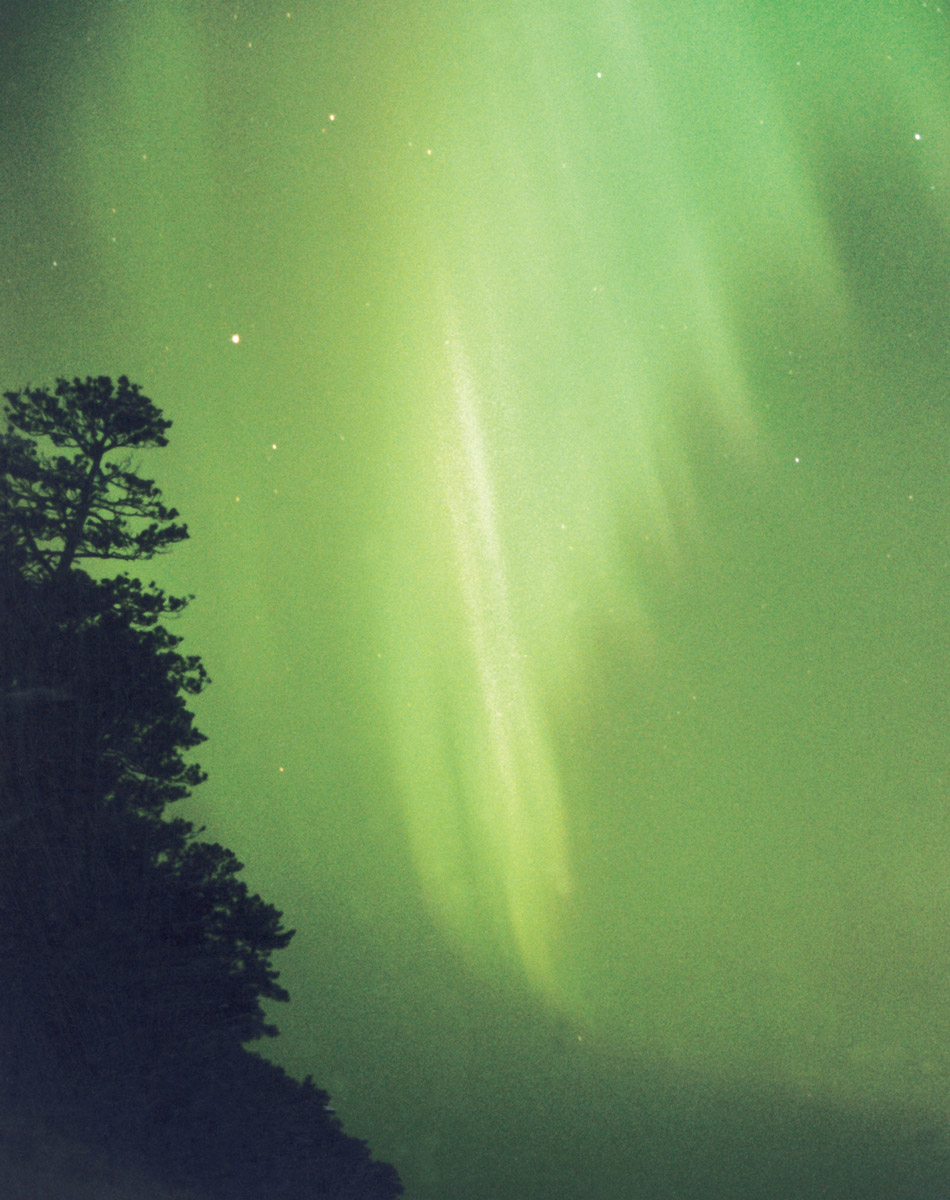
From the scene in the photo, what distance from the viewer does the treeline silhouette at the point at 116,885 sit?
1.37 metres

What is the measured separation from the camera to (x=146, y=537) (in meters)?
1.63

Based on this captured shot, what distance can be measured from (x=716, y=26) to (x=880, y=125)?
493 mm

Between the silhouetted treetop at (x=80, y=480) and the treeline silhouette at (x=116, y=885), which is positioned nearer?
the treeline silhouette at (x=116, y=885)

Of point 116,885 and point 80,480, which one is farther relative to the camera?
point 80,480

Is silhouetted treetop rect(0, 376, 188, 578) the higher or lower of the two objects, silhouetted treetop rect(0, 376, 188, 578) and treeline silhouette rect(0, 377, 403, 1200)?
the higher

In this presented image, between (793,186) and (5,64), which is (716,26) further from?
(5,64)

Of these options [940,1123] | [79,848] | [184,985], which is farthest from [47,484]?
[940,1123]

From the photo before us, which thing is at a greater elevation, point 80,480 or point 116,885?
point 80,480

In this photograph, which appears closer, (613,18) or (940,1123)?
(940,1123)

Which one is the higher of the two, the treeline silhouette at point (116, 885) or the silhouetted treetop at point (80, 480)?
the silhouetted treetop at point (80, 480)

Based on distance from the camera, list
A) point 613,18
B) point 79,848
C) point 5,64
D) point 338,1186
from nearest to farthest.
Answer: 1. point 79,848
2. point 338,1186
3. point 5,64
4. point 613,18

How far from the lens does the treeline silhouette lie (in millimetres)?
1374

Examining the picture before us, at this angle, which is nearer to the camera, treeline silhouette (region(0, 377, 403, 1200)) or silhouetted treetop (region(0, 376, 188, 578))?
treeline silhouette (region(0, 377, 403, 1200))

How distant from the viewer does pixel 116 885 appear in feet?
4.76
